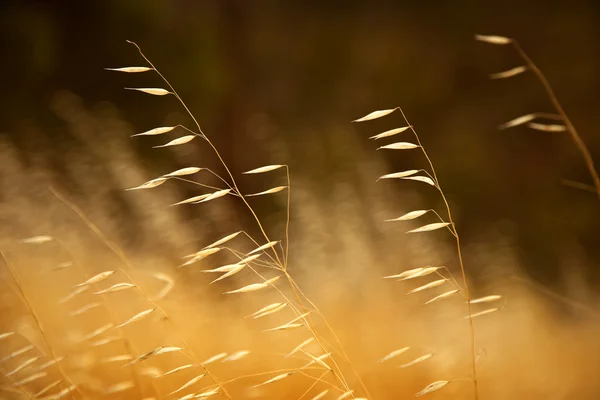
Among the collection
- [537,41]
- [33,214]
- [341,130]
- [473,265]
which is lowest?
[473,265]

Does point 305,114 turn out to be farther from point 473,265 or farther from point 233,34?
point 473,265

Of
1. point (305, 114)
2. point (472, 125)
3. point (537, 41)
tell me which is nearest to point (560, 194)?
point (472, 125)

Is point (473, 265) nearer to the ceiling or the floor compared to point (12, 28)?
nearer to the floor

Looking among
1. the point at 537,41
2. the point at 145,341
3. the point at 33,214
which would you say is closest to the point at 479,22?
the point at 537,41

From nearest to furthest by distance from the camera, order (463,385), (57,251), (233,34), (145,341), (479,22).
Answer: (463,385) < (145,341) < (57,251) < (479,22) < (233,34)

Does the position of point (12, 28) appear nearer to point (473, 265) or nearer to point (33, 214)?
point (33, 214)

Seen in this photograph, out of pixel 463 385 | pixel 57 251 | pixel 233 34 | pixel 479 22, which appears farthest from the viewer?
pixel 233 34

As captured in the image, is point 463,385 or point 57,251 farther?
point 57,251
